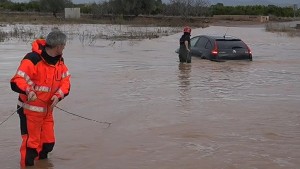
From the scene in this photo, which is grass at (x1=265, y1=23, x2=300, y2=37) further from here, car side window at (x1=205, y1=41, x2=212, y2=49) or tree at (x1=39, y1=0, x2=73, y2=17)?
tree at (x1=39, y1=0, x2=73, y2=17)

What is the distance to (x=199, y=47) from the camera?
61.6 feet

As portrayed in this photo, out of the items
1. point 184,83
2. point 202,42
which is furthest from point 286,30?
point 184,83

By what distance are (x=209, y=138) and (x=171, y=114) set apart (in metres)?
1.78

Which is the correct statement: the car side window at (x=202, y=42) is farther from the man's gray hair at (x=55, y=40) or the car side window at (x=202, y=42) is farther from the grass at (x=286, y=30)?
the grass at (x=286, y=30)

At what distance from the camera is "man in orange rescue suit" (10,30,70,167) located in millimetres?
5578

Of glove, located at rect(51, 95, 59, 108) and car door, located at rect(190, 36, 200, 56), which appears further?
car door, located at rect(190, 36, 200, 56)

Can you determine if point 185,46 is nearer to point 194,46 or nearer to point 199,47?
point 199,47

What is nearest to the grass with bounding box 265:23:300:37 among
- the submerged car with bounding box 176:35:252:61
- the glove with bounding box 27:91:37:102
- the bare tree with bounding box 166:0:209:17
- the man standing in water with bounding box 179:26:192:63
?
the submerged car with bounding box 176:35:252:61

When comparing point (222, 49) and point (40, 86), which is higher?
point (40, 86)

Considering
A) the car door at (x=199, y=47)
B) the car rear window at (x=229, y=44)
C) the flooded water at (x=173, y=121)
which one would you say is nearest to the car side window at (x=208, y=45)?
the car door at (x=199, y=47)

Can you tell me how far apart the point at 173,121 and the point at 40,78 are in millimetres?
3471

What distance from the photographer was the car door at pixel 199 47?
60.1ft

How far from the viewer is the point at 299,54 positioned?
81.0 ft

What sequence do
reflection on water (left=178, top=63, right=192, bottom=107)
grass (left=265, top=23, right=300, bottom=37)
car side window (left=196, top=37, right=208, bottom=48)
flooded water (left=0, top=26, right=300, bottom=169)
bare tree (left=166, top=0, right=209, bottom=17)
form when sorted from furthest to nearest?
bare tree (left=166, top=0, right=209, bottom=17) < grass (left=265, top=23, right=300, bottom=37) < car side window (left=196, top=37, right=208, bottom=48) < reflection on water (left=178, top=63, right=192, bottom=107) < flooded water (left=0, top=26, right=300, bottom=169)
